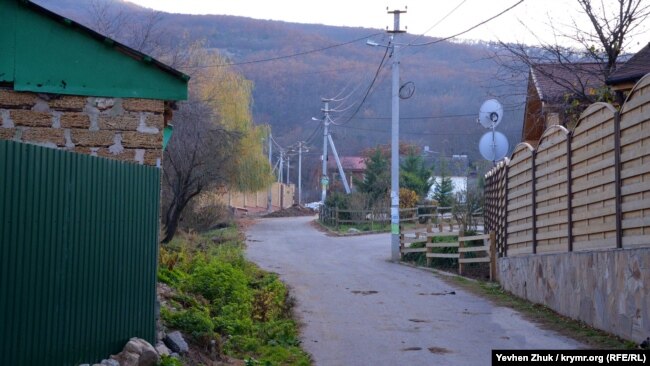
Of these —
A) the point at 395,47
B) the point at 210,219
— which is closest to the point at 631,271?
the point at 395,47

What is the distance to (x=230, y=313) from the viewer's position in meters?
12.7

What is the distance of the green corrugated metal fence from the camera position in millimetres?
5859

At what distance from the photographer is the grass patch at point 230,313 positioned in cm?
1013

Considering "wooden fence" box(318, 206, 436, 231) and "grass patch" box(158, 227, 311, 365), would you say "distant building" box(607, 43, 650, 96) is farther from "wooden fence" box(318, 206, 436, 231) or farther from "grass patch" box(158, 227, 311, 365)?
"wooden fence" box(318, 206, 436, 231)

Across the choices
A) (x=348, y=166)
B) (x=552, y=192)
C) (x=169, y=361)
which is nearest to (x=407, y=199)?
(x=552, y=192)

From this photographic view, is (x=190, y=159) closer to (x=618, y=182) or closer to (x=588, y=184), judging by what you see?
(x=588, y=184)

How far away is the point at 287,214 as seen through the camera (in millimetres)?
68000

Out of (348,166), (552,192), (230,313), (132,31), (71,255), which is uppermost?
(132,31)

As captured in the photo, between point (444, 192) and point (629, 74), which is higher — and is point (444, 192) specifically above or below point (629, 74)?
below

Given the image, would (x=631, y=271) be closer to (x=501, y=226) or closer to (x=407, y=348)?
(x=407, y=348)

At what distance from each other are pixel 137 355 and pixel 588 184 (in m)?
6.97

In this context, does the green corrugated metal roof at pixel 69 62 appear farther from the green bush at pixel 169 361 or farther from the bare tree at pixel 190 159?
the bare tree at pixel 190 159

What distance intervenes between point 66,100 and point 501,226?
11.4 m

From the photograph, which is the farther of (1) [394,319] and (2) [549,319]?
(1) [394,319]
